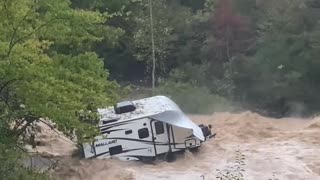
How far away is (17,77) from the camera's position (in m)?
19.1

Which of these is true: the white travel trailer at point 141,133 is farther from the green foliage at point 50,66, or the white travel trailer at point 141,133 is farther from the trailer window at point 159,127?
the green foliage at point 50,66

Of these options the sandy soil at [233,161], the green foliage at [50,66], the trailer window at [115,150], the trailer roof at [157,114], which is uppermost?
the green foliage at [50,66]

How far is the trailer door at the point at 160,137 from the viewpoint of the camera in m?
28.1

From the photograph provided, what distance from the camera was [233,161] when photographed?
28875 mm

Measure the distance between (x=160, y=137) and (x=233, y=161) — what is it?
9.77 ft

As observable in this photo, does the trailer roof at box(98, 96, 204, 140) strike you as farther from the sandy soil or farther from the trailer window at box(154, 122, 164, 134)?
the sandy soil

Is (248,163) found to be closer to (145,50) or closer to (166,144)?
(166,144)

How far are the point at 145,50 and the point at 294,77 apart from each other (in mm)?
9586

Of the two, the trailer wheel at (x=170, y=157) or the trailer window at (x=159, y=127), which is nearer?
the trailer window at (x=159, y=127)

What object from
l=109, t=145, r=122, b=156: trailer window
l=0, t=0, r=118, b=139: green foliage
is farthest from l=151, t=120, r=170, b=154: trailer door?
l=0, t=0, r=118, b=139: green foliage

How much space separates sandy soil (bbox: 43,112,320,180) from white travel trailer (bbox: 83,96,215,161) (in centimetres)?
40

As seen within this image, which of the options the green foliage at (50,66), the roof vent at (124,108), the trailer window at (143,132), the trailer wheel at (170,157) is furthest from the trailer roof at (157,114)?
the green foliage at (50,66)

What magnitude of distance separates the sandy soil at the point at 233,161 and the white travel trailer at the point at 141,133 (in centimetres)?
40

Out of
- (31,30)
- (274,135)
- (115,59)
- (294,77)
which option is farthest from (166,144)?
(115,59)
